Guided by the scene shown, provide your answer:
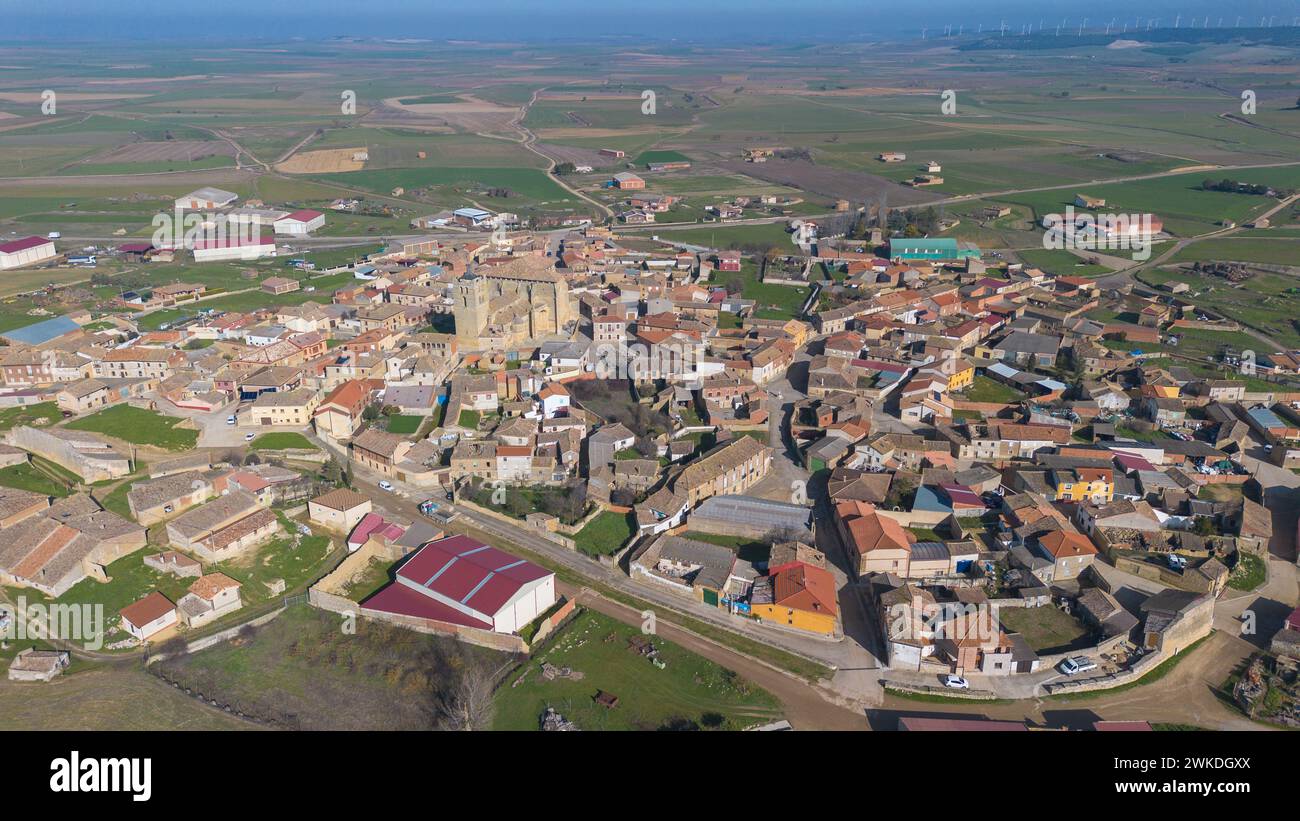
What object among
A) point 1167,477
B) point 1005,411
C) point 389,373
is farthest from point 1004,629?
point 389,373

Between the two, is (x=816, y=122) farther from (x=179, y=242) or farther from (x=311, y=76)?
(x=311, y=76)

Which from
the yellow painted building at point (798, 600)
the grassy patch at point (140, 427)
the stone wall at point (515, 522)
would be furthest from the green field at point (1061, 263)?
the grassy patch at point (140, 427)

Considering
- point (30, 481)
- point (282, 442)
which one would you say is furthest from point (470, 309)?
point (30, 481)

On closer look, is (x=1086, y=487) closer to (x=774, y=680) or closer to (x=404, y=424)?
(x=774, y=680)

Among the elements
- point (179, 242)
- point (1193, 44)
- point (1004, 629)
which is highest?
point (1193, 44)

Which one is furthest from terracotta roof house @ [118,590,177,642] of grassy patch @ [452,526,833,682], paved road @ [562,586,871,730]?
paved road @ [562,586,871,730]
